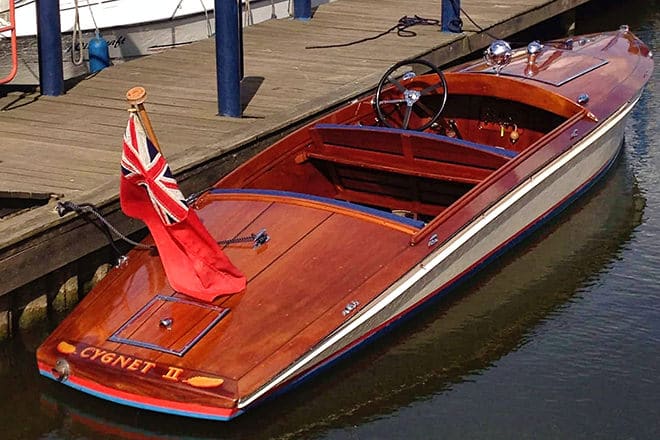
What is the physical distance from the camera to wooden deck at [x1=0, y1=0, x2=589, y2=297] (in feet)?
21.2

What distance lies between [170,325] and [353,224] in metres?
1.14

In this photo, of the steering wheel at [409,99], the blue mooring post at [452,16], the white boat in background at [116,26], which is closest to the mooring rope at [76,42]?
the white boat in background at [116,26]

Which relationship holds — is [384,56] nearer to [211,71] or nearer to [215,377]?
[211,71]

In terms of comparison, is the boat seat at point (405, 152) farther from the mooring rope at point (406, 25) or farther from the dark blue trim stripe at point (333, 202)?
the mooring rope at point (406, 25)

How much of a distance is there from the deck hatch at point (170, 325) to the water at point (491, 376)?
36 cm

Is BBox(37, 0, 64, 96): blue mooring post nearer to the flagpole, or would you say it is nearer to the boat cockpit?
the boat cockpit

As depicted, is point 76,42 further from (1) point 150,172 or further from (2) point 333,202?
(1) point 150,172

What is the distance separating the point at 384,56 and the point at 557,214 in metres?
2.81

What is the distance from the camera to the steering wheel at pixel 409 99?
25.5ft

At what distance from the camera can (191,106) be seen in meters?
8.66

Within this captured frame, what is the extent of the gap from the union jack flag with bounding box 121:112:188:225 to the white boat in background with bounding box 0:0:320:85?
570 cm

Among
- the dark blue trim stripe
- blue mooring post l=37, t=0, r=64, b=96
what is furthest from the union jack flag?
blue mooring post l=37, t=0, r=64, b=96

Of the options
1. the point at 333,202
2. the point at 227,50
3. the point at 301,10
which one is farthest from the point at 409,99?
the point at 301,10

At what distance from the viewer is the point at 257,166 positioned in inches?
279
